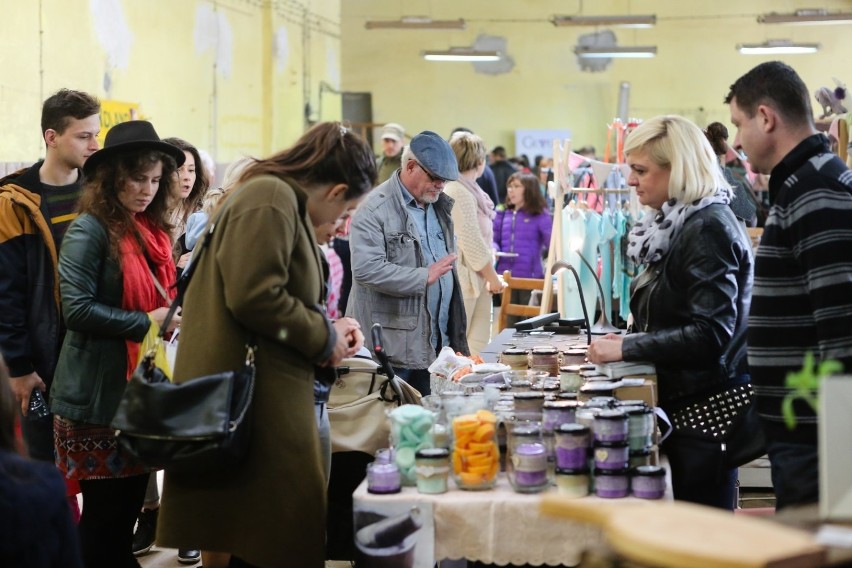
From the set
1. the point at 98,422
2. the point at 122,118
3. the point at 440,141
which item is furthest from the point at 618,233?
the point at 122,118

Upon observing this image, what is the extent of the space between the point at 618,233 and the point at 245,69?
7.30m

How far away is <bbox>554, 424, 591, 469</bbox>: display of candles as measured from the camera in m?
2.56

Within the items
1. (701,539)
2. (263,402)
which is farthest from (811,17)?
(701,539)

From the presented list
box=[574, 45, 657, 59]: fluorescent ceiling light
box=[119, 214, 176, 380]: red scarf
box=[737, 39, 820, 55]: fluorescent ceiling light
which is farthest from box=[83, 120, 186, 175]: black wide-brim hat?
box=[737, 39, 820, 55]: fluorescent ceiling light

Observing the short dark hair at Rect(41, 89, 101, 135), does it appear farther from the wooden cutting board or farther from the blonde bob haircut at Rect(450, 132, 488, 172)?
the blonde bob haircut at Rect(450, 132, 488, 172)

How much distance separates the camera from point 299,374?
2.61 metres

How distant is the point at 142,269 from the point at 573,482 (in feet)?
5.11

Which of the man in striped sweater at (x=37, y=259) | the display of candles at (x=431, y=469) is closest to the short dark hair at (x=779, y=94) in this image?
the display of candles at (x=431, y=469)

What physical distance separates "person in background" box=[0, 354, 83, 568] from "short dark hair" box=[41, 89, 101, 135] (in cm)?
193

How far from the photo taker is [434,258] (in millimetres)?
4648

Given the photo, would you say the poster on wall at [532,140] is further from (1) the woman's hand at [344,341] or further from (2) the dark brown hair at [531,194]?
(1) the woman's hand at [344,341]

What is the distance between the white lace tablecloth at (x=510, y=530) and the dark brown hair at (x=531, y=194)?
725 centimetres

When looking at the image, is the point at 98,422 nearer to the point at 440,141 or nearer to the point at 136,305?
the point at 136,305

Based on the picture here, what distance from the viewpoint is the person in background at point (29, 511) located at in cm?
188
